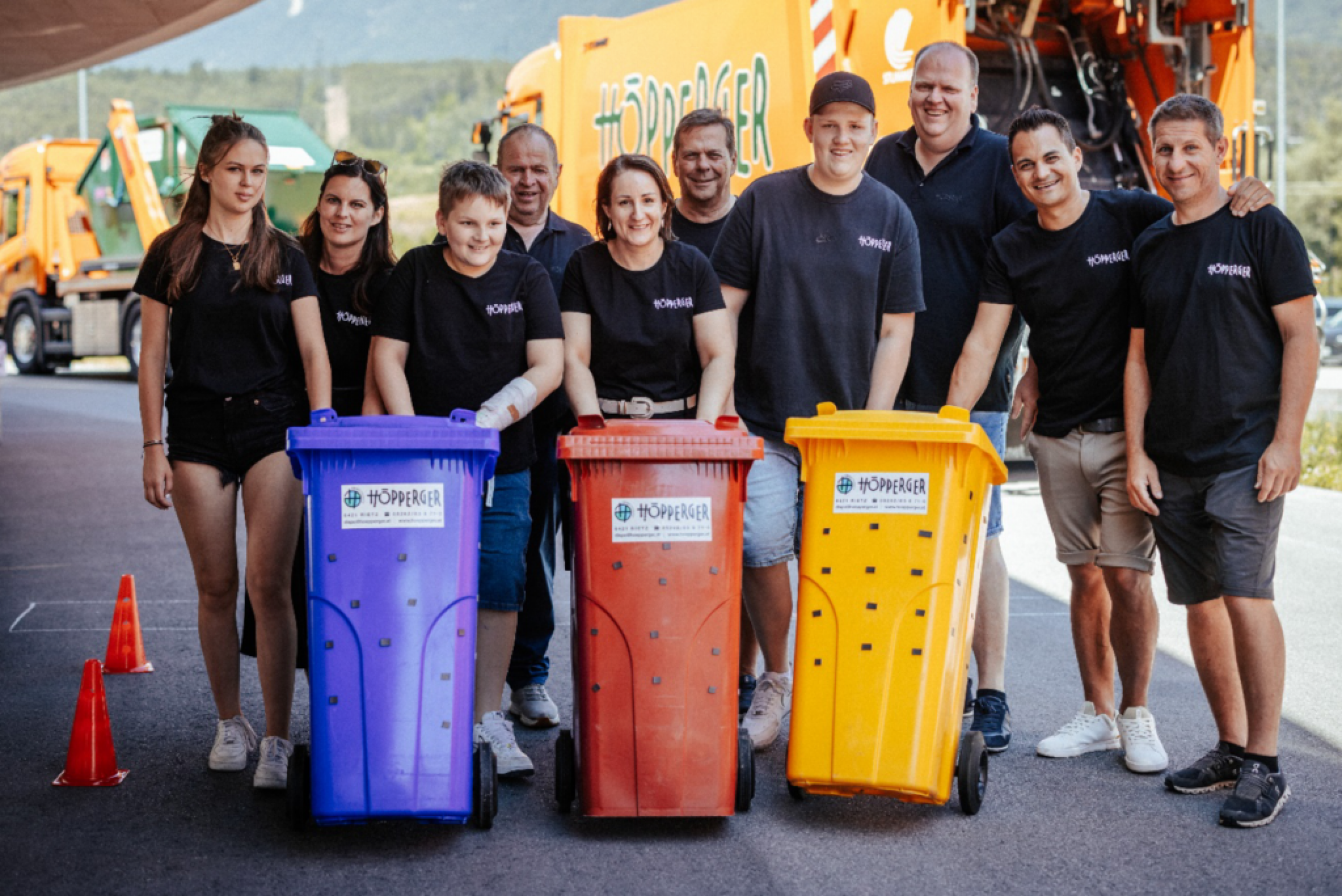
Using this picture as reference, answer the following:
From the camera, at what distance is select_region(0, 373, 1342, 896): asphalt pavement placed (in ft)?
11.6

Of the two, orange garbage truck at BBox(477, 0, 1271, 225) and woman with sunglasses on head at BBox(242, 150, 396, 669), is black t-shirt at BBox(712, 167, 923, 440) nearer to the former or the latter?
woman with sunglasses on head at BBox(242, 150, 396, 669)

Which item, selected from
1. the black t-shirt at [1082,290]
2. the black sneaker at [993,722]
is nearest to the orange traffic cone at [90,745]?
the black sneaker at [993,722]

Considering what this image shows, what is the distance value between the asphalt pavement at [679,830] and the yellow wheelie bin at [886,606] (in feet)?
0.62

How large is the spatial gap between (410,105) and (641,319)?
105 meters

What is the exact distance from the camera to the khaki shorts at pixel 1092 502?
14.3ft

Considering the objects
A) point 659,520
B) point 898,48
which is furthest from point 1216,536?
point 898,48

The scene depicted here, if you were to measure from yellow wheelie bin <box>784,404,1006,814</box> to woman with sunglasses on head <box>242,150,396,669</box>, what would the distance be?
1.40 metres

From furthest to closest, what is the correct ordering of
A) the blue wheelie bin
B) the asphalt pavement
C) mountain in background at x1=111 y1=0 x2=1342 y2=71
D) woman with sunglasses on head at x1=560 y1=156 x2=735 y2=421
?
1. mountain in background at x1=111 y1=0 x2=1342 y2=71
2. woman with sunglasses on head at x1=560 y1=156 x2=735 y2=421
3. the blue wheelie bin
4. the asphalt pavement

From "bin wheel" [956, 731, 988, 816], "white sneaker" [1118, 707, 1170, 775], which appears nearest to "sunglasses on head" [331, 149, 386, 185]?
"bin wheel" [956, 731, 988, 816]

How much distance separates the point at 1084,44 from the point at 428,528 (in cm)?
718

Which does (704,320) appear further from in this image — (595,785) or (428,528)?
(595,785)

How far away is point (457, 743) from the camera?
3.72 meters

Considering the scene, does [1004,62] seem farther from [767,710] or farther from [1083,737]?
[767,710]

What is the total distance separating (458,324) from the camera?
4191 millimetres
